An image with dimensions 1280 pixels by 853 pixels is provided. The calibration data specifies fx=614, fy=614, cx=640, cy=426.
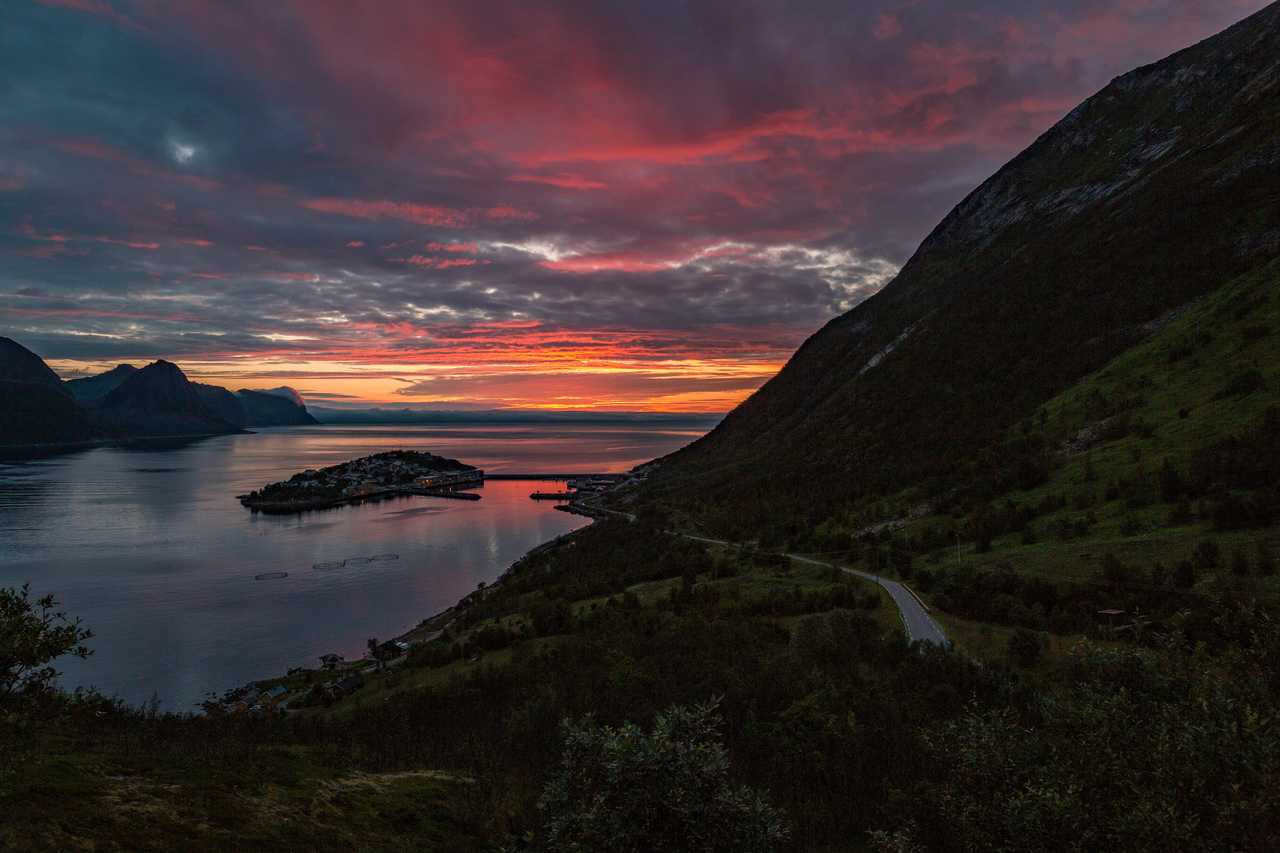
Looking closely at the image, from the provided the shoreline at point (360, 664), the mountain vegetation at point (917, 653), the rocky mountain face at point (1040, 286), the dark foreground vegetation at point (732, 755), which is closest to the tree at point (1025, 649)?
the mountain vegetation at point (917, 653)

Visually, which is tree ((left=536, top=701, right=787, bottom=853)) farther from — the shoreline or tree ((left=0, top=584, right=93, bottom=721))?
the shoreline

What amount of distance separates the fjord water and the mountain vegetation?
39.8 feet

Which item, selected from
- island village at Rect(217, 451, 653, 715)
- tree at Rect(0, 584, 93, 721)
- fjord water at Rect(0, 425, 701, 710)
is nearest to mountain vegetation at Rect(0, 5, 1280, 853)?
tree at Rect(0, 584, 93, 721)

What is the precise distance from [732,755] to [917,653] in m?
10.3

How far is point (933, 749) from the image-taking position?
12.3m

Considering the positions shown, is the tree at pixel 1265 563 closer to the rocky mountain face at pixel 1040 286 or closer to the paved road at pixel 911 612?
the paved road at pixel 911 612

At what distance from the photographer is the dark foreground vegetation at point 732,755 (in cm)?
880

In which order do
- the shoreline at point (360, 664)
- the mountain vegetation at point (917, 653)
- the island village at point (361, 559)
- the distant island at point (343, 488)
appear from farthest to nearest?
the distant island at point (343, 488), the shoreline at point (360, 664), the island village at point (361, 559), the mountain vegetation at point (917, 653)

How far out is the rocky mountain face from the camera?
63625mm

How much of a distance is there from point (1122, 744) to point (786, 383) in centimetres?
14086

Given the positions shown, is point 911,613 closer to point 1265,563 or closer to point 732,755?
point 1265,563

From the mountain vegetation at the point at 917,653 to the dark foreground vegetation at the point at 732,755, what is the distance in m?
0.07

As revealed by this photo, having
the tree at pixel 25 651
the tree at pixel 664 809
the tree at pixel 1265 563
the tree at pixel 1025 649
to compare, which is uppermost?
the tree at pixel 25 651

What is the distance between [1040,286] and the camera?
8262 cm
